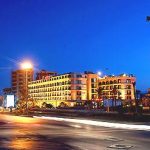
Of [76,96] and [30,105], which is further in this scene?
[76,96]

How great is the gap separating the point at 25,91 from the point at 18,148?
53.5 meters

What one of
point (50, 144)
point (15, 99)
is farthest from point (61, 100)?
point (50, 144)

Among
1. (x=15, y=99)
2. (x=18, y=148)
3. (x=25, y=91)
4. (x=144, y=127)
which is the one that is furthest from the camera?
(x=15, y=99)

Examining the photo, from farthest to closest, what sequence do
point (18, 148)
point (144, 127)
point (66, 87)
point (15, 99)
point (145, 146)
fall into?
point (66, 87)
point (15, 99)
point (144, 127)
point (145, 146)
point (18, 148)

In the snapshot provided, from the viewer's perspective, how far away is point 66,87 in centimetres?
19775

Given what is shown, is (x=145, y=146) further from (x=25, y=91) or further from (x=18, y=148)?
(x=25, y=91)

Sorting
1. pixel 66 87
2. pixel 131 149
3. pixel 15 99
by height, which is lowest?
pixel 131 149

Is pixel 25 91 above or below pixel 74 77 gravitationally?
below

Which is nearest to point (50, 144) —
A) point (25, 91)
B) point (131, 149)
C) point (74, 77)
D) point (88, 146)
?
point (88, 146)

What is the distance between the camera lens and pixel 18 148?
1667 centimetres

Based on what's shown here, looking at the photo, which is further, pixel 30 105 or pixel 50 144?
pixel 30 105

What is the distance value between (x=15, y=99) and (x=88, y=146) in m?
58.4

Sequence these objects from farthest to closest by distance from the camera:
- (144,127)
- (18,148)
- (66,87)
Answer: (66,87) < (144,127) < (18,148)

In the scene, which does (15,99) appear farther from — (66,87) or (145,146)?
(66,87)
